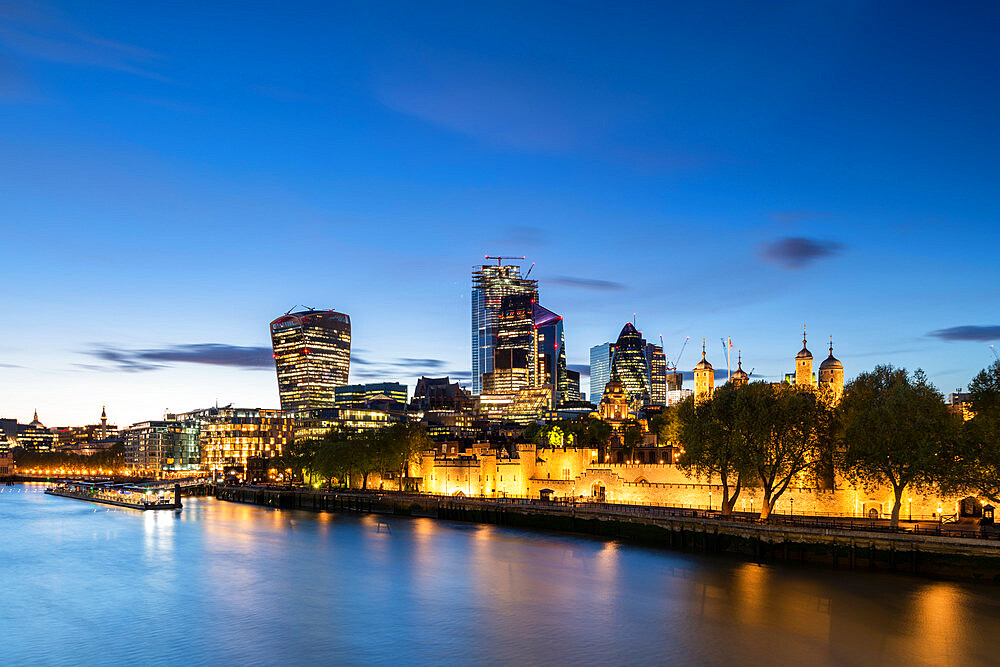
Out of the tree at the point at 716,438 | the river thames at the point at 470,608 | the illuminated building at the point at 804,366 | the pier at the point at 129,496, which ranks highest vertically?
the illuminated building at the point at 804,366

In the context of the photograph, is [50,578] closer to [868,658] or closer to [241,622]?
[241,622]

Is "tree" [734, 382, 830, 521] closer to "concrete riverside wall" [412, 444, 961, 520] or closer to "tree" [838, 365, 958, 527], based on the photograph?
"tree" [838, 365, 958, 527]

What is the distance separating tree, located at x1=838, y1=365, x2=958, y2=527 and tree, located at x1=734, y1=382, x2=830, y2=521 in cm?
Result: 405

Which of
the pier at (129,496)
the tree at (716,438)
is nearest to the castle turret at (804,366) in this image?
the tree at (716,438)

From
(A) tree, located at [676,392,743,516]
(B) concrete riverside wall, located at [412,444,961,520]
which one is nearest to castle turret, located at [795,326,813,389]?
(B) concrete riverside wall, located at [412,444,961,520]

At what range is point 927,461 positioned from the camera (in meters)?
58.0

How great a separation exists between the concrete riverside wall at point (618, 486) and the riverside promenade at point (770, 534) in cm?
510

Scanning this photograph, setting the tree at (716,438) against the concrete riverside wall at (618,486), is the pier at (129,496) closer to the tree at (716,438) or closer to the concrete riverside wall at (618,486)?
the concrete riverside wall at (618,486)

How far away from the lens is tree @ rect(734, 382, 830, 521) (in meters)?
68.7

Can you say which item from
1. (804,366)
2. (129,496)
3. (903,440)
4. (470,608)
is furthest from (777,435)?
(129,496)

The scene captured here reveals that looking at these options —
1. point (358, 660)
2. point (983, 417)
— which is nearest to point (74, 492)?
point (358, 660)

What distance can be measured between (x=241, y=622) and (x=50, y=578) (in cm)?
2452

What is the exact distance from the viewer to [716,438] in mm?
71562

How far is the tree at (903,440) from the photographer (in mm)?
58625
